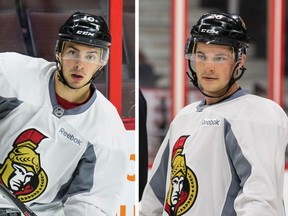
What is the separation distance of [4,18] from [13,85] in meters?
0.23

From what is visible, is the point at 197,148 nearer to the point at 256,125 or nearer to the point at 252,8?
the point at 256,125

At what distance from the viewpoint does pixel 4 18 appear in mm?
1893

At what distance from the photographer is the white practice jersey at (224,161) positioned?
1.74 meters

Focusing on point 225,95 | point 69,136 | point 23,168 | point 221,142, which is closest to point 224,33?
point 225,95

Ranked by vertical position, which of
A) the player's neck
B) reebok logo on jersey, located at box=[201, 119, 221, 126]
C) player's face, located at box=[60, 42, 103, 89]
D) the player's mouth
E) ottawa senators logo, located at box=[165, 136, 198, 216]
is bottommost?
ottawa senators logo, located at box=[165, 136, 198, 216]

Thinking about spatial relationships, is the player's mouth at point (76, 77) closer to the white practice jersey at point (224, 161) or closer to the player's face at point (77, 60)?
the player's face at point (77, 60)

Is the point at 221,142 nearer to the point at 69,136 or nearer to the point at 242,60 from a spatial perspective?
the point at 242,60

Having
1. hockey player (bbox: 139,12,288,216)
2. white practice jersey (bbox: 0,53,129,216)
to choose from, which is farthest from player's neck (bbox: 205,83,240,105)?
white practice jersey (bbox: 0,53,129,216)

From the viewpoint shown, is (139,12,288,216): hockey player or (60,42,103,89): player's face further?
(60,42,103,89): player's face

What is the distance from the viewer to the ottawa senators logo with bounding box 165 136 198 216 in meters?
1.86

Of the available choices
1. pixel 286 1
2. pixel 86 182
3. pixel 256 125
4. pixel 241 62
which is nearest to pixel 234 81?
pixel 241 62

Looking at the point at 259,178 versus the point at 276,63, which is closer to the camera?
the point at 259,178

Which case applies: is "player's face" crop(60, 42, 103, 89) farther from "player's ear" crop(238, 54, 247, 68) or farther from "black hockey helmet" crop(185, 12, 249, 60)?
"player's ear" crop(238, 54, 247, 68)

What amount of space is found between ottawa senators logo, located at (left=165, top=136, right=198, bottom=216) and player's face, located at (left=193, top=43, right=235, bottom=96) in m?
0.20
